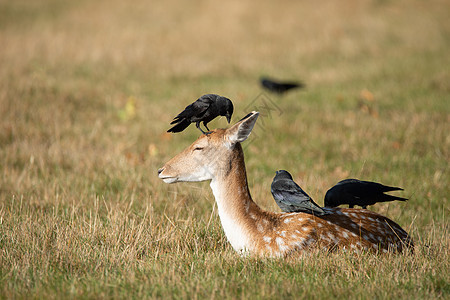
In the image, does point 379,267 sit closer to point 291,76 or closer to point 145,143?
point 145,143

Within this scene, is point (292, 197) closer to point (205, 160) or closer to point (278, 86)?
point (205, 160)

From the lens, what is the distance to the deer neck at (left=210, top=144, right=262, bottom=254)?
4695mm

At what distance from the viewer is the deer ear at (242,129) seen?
454 cm

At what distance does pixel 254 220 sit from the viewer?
474 cm

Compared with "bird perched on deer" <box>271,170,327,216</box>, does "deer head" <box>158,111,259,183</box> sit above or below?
above

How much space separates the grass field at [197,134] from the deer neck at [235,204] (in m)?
0.23

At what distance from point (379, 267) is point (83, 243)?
2.66 m

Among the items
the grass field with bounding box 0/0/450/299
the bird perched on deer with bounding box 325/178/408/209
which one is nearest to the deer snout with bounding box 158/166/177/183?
the grass field with bounding box 0/0/450/299

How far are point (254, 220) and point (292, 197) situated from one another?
1.31 feet

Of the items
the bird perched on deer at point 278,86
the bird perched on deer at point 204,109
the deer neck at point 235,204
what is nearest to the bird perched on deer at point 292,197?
the deer neck at point 235,204

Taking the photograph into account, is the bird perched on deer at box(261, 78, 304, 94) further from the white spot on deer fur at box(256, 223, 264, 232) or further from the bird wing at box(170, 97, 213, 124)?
the white spot on deer fur at box(256, 223, 264, 232)

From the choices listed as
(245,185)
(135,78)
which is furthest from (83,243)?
(135,78)

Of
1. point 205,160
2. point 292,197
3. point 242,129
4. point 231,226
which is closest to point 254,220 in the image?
point 231,226

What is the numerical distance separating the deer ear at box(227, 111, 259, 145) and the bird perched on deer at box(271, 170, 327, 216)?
21.4 inches
